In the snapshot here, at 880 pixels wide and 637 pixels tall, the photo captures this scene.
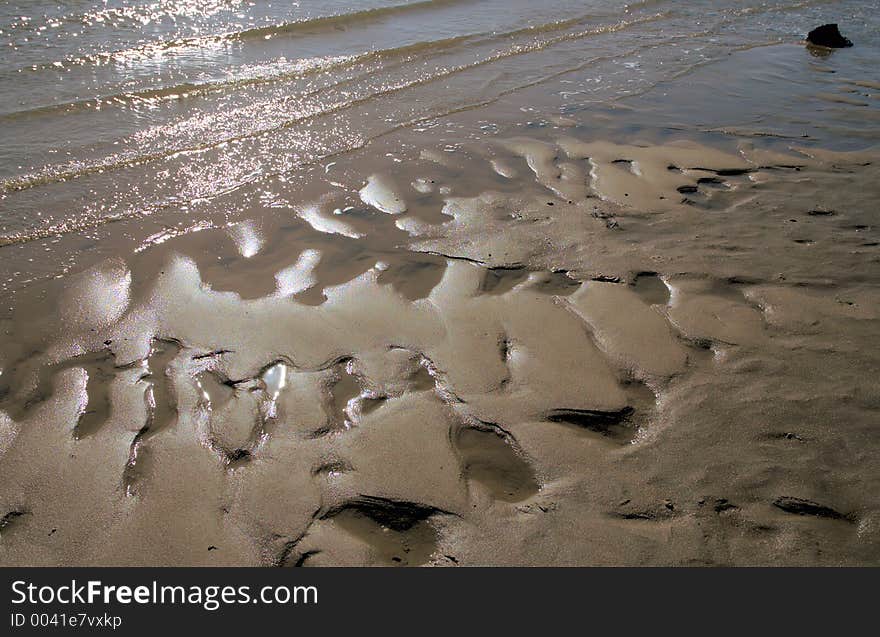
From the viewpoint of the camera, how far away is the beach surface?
2102 millimetres

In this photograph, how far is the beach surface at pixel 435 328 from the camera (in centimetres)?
210

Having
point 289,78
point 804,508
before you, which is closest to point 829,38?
point 289,78

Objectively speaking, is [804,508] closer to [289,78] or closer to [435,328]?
[435,328]

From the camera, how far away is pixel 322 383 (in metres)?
2.69

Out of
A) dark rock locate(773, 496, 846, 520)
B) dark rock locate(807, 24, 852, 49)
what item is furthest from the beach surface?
dark rock locate(807, 24, 852, 49)

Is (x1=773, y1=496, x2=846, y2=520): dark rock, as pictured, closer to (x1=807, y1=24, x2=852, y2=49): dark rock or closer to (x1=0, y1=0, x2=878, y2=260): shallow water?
(x1=0, y1=0, x2=878, y2=260): shallow water

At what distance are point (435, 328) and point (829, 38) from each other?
8.61 metres

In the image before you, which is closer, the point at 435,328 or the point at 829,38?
the point at 435,328

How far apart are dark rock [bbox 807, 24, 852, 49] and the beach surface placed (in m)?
2.59

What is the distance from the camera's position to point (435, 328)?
302cm

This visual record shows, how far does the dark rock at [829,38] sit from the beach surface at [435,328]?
102 inches

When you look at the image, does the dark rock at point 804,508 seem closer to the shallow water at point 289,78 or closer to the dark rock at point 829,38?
the shallow water at point 289,78

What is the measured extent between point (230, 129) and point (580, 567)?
4.97m
